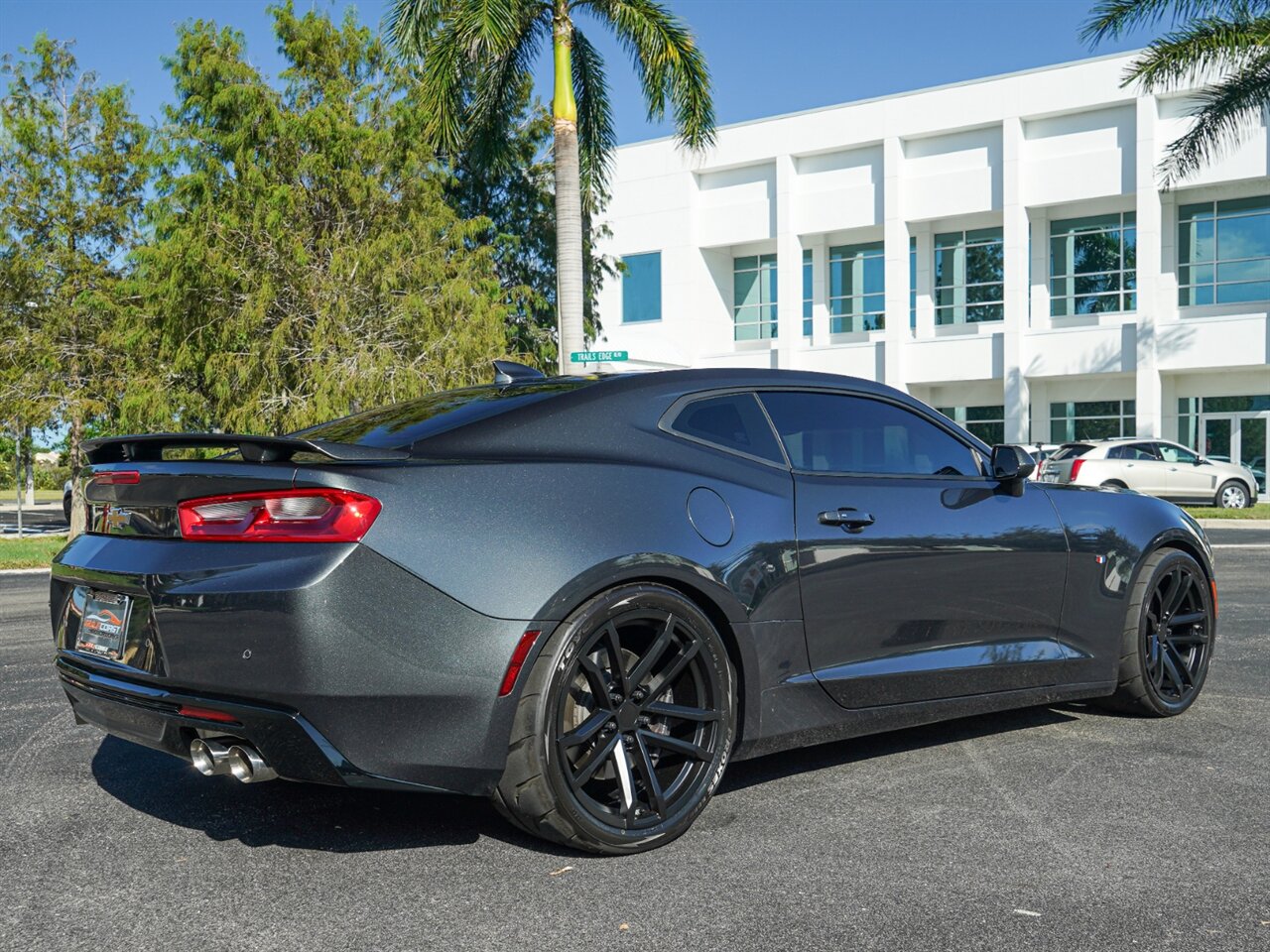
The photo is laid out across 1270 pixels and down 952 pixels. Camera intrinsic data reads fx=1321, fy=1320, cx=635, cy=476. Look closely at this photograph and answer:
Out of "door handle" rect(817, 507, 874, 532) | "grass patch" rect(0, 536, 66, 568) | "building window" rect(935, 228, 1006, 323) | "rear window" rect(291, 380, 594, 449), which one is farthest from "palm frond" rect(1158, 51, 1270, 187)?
"rear window" rect(291, 380, 594, 449)

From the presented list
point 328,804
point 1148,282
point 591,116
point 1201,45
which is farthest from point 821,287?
point 328,804

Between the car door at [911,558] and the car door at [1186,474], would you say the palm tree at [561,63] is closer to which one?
the car door at [1186,474]

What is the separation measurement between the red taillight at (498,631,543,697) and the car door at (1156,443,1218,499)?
26.6 meters

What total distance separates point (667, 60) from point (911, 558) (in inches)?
686

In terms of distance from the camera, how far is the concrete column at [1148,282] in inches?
1363

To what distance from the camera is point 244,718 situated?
11.5 ft

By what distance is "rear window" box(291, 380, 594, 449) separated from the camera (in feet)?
13.7

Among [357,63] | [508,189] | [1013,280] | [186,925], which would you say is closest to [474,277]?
[357,63]

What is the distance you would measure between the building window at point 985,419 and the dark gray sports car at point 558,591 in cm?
3396

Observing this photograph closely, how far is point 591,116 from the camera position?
23.3m

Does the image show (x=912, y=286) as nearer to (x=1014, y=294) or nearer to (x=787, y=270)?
(x=1014, y=294)

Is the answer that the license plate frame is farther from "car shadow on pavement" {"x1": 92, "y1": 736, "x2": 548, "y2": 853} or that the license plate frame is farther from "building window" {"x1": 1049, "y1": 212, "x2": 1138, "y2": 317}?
"building window" {"x1": 1049, "y1": 212, "x2": 1138, "y2": 317}

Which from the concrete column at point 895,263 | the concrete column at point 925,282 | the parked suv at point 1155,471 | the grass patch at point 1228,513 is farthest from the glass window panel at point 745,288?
the grass patch at point 1228,513

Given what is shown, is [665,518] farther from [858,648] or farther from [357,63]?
[357,63]
